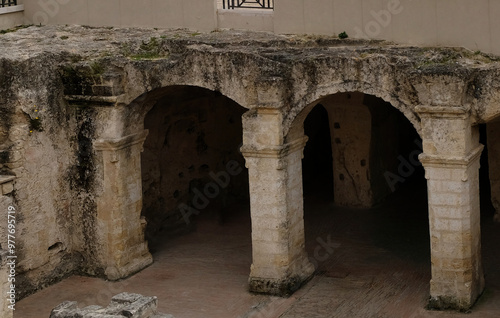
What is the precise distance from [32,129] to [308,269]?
4803 millimetres

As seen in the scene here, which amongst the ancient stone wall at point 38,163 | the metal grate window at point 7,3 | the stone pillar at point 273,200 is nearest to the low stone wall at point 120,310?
the stone pillar at point 273,200

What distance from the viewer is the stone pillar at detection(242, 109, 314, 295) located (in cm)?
1680

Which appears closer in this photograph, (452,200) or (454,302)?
(452,200)

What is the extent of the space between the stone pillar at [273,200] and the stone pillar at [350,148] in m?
3.87

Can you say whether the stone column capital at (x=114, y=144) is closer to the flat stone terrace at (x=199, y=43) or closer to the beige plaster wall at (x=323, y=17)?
the flat stone terrace at (x=199, y=43)

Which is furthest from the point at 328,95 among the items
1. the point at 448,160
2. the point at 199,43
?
the point at 199,43

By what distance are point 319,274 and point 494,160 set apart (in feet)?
13.7

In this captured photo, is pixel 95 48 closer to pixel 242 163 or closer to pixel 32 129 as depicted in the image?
pixel 32 129

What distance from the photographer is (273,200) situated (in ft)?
55.8

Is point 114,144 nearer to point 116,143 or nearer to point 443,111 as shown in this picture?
point 116,143

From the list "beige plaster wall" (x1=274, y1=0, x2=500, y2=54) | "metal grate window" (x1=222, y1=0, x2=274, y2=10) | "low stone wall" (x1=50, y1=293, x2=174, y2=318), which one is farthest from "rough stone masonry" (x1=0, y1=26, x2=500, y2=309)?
"low stone wall" (x1=50, y1=293, x2=174, y2=318)

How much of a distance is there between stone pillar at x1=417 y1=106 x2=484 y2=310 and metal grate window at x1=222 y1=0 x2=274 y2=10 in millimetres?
3869

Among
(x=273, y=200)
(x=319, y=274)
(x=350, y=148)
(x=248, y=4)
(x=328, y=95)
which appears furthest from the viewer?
(x=350, y=148)

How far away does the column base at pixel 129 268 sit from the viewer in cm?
1808
